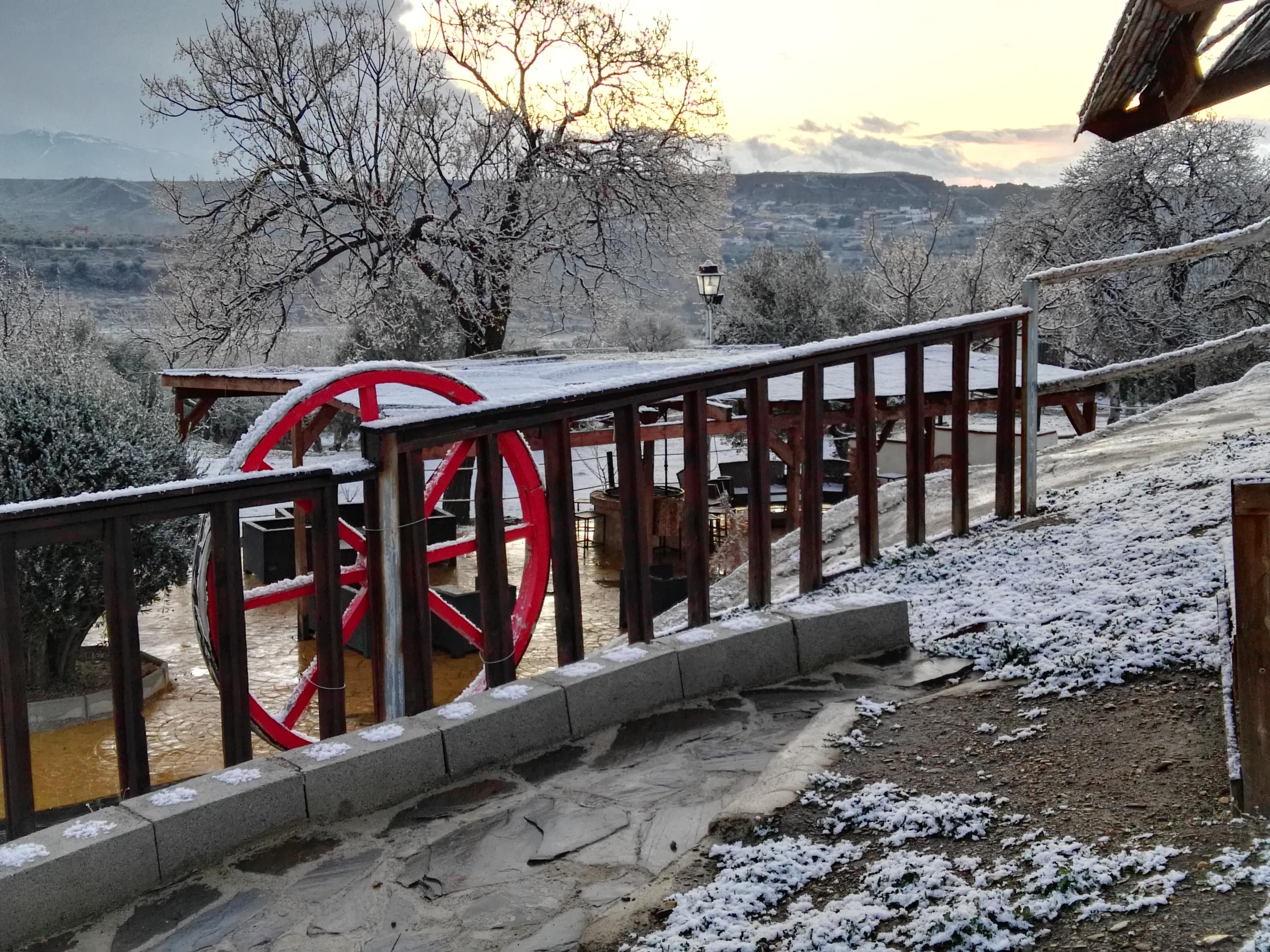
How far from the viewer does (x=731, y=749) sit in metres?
2.87

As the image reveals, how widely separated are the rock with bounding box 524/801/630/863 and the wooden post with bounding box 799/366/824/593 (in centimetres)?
163

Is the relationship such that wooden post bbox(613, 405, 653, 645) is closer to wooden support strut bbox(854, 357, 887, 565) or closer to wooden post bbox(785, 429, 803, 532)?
wooden support strut bbox(854, 357, 887, 565)

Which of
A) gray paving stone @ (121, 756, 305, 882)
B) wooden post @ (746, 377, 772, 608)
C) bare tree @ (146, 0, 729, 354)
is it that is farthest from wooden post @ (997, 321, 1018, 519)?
bare tree @ (146, 0, 729, 354)

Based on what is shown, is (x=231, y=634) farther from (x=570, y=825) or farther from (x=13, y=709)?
(x=570, y=825)

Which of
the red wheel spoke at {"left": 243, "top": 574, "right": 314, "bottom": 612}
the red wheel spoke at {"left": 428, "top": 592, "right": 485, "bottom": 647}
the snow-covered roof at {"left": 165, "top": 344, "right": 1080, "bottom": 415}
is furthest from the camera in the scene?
the snow-covered roof at {"left": 165, "top": 344, "right": 1080, "bottom": 415}

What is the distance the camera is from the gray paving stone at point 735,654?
10.5ft

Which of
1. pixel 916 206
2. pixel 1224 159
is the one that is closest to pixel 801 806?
pixel 1224 159

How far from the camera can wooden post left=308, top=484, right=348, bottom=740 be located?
2922 millimetres

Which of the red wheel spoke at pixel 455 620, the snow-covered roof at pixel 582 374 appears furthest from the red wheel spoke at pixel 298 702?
the snow-covered roof at pixel 582 374

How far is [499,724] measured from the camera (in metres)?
2.77

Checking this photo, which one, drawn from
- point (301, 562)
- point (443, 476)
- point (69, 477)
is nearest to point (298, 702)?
point (443, 476)

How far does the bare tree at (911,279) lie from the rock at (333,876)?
24.7 metres

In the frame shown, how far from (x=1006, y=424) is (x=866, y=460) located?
0.90 metres

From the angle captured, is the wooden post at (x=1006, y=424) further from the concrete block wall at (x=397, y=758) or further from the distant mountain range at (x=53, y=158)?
the distant mountain range at (x=53, y=158)
